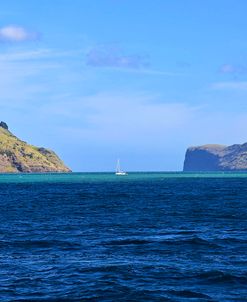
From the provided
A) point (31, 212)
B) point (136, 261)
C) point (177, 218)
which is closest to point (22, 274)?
point (136, 261)

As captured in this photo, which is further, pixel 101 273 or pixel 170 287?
pixel 101 273

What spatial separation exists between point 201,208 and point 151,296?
2545 inches

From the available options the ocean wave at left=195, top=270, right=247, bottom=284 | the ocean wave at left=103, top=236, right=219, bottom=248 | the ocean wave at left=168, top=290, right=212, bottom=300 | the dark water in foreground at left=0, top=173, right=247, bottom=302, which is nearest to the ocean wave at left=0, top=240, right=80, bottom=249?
the dark water in foreground at left=0, top=173, right=247, bottom=302

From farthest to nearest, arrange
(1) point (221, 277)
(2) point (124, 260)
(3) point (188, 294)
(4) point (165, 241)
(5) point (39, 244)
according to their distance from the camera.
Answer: (4) point (165, 241) < (5) point (39, 244) < (2) point (124, 260) < (1) point (221, 277) < (3) point (188, 294)

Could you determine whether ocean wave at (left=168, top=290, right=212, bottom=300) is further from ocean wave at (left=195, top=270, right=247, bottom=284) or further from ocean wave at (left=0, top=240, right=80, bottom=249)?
ocean wave at (left=0, top=240, right=80, bottom=249)

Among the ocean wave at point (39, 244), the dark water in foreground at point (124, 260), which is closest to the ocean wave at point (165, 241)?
the dark water in foreground at point (124, 260)

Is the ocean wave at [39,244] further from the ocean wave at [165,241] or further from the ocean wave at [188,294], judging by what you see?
the ocean wave at [188,294]

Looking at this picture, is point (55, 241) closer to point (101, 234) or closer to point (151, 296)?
point (101, 234)

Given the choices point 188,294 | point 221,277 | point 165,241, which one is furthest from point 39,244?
point 188,294

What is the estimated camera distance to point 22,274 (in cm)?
3825

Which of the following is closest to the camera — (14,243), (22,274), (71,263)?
(22,274)

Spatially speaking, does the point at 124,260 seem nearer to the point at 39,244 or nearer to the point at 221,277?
the point at 221,277

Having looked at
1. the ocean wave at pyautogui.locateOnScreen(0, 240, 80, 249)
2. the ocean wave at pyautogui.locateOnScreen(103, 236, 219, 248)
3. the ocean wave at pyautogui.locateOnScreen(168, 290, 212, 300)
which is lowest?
the ocean wave at pyautogui.locateOnScreen(168, 290, 212, 300)

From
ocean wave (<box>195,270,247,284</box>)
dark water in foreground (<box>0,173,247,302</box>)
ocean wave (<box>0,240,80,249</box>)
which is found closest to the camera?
dark water in foreground (<box>0,173,247,302</box>)
